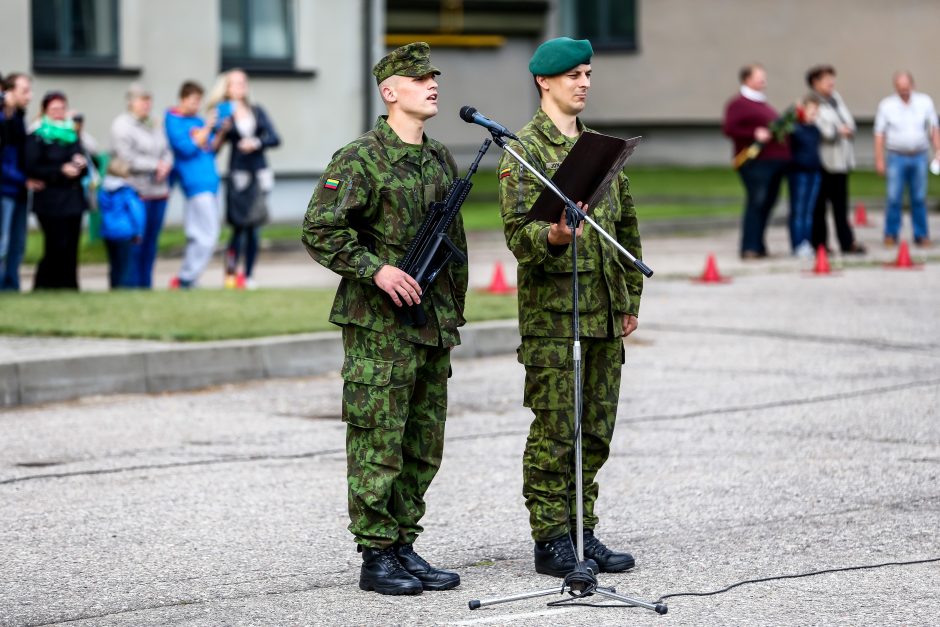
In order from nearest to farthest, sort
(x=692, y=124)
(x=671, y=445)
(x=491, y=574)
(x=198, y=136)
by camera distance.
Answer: (x=491, y=574) → (x=671, y=445) → (x=198, y=136) → (x=692, y=124)

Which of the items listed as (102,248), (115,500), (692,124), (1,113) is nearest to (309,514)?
(115,500)

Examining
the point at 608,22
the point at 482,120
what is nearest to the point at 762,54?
the point at 608,22

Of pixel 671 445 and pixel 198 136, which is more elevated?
pixel 198 136

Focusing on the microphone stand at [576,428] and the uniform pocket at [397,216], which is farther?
the uniform pocket at [397,216]

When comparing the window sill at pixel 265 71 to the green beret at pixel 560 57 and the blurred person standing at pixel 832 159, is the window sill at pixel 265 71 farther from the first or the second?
the green beret at pixel 560 57

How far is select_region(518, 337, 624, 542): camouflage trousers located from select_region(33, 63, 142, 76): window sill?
16.2 metres

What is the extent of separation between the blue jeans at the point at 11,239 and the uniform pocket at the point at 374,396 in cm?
897

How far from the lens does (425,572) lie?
6.06 m

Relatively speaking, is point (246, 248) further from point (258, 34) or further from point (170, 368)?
point (258, 34)

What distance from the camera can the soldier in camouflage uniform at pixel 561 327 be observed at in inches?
241

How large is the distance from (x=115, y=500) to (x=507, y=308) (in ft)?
19.9

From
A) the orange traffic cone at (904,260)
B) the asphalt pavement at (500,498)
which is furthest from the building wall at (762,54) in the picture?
the asphalt pavement at (500,498)

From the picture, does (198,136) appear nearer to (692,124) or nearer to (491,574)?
(491,574)

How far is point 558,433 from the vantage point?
6191mm
